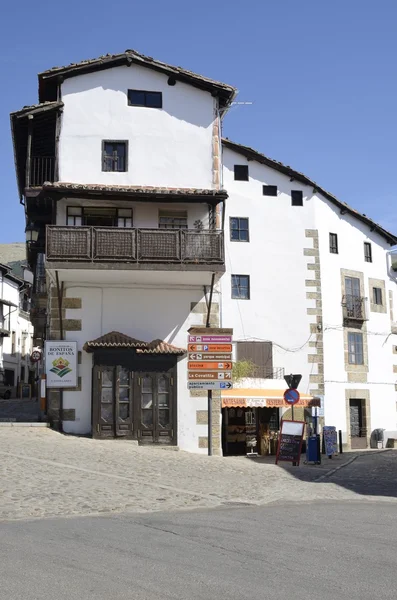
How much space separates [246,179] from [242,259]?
3.53 metres

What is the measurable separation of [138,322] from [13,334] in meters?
43.9

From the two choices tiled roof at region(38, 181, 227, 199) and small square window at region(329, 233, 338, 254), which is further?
small square window at region(329, 233, 338, 254)

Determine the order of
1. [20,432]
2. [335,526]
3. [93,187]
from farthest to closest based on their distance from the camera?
[93,187], [20,432], [335,526]

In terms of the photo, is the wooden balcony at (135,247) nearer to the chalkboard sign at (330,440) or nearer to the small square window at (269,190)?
the chalkboard sign at (330,440)

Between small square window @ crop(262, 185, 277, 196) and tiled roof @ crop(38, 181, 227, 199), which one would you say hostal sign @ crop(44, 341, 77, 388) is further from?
small square window @ crop(262, 185, 277, 196)

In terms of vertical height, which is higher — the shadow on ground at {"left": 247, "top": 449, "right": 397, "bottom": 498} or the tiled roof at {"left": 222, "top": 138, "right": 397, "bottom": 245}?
the tiled roof at {"left": 222, "top": 138, "right": 397, "bottom": 245}

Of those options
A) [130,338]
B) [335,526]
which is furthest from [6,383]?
[335,526]

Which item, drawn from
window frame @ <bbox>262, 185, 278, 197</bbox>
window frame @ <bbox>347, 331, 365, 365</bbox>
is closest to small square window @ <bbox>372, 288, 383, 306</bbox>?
window frame @ <bbox>347, 331, 365, 365</bbox>

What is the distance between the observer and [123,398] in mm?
22203

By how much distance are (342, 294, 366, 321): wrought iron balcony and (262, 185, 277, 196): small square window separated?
584 cm

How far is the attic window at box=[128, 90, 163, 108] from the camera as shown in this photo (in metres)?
24.4

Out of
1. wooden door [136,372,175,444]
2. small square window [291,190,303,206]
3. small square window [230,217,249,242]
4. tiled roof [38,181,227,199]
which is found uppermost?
small square window [291,190,303,206]

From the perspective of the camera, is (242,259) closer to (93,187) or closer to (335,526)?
(93,187)

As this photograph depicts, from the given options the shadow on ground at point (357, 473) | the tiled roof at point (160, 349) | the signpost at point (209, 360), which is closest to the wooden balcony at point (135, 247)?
the signpost at point (209, 360)
